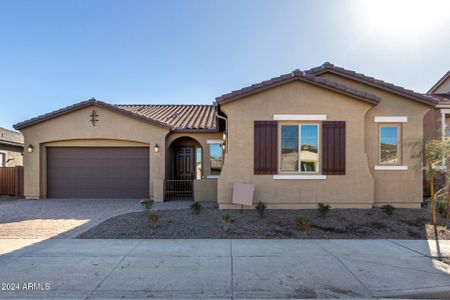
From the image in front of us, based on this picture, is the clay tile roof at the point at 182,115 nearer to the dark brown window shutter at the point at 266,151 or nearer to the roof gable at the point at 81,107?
the roof gable at the point at 81,107

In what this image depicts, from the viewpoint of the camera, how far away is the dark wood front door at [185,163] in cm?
1426

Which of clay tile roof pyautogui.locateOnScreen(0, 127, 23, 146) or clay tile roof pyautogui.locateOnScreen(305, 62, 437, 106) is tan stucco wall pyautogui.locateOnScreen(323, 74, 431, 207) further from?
clay tile roof pyautogui.locateOnScreen(0, 127, 23, 146)

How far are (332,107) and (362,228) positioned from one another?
404 centimetres

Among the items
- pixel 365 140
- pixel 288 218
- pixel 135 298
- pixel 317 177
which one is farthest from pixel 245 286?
pixel 365 140

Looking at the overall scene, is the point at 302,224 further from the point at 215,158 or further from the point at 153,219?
the point at 215,158

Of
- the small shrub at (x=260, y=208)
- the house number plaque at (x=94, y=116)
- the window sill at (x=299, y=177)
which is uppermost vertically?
the house number plaque at (x=94, y=116)

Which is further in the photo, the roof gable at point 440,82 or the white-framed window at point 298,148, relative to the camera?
the roof gable at point 440,82

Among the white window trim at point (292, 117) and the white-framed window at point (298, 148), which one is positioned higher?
the white window trim at point (292, 117)

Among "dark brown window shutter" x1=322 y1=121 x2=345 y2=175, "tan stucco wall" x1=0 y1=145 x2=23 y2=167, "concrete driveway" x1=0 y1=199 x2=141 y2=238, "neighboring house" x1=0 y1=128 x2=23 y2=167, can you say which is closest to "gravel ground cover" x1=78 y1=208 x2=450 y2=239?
"concrete driveway" x1=0 y1=199 x2=141 y2=238

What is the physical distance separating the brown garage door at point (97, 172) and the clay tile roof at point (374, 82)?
8.52m

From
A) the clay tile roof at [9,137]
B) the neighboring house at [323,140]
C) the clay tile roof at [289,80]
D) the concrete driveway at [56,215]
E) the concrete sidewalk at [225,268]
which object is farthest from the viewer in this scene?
the clay tile roof at [9,137]

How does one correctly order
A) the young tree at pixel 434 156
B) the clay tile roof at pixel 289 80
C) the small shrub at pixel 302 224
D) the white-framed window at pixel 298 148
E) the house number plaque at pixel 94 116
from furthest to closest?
the house number plaque at pixel 94 116 → the white-framed window at pixel 298 148 → the clay tile roof at pixel 289 80 → the small shrub at pixel 302 224 → the young tree at pixel 434 156

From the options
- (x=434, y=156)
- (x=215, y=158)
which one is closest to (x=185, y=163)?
(x=215, y=158)

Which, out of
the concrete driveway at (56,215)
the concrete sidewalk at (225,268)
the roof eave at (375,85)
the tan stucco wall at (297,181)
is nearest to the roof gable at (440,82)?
the roof eave at (375,85)
